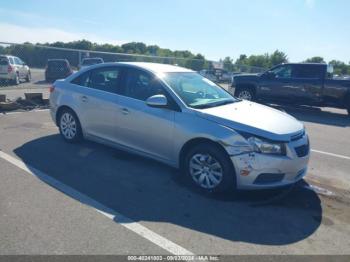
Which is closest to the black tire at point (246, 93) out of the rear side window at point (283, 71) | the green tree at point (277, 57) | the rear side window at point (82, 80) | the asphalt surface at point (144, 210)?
the rear side window at point (283, 71)

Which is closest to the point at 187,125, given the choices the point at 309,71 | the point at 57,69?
the point at 309,71

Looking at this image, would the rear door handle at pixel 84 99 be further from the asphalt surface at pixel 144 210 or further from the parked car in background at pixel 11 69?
the parked car in background at pixel 11 69

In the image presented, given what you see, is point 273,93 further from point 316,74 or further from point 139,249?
point 139,249

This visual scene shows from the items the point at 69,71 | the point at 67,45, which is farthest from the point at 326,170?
the point at 67,45

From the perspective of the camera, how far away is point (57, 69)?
70.8 ft

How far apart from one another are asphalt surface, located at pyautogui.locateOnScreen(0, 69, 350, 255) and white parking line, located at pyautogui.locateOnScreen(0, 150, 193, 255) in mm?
11

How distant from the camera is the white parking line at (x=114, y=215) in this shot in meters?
3.39

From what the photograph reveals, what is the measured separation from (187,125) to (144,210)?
1315 millimetres

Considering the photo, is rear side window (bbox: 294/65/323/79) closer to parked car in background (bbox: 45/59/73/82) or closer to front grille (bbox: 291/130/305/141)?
front grille (bbox: 291/130/305/141)

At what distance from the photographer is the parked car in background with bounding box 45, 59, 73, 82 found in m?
21.1

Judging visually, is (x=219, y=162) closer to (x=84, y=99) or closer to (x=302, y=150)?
(x=302, y=150)

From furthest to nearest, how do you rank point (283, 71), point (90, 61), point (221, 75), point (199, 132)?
point (221, 75) < point (90, 61) < point (283, 71) < point (199, 132)

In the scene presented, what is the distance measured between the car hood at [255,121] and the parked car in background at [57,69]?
17732 mm

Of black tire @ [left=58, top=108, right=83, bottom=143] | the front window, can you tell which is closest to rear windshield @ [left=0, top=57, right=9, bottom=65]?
the front window
